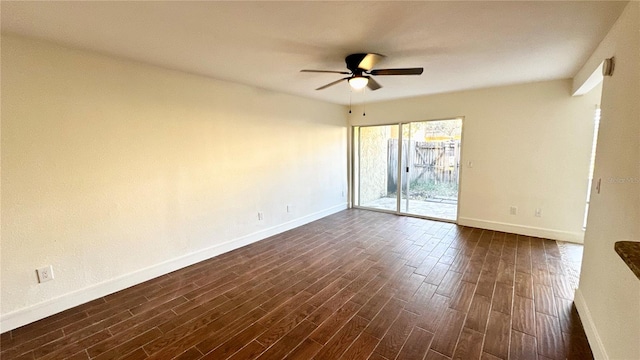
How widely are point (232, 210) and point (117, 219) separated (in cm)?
131

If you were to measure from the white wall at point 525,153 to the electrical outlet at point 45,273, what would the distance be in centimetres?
535

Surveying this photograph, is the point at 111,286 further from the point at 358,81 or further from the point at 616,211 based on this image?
the point at 616,211

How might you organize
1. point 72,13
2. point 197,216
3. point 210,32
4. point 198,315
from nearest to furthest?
point 72,13 < point 210,32 < point 198,315 < point 197,216

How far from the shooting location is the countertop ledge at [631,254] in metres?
0.90

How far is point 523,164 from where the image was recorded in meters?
3.98

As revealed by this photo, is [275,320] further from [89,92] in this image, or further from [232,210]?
[89,92]

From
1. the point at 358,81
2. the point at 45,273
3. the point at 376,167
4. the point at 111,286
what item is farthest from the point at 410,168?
the point at 45,273

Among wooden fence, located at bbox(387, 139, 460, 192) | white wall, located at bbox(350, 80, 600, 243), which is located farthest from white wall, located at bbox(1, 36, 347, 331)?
white wall, located at bbox(350, 80, 600, 243)

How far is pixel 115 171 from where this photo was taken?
8.36 feet

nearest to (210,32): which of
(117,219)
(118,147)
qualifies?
(118,147)

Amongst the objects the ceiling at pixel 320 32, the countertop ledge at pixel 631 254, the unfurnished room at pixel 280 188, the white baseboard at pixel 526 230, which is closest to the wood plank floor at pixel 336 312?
the unfurnished room at pixel 280 188

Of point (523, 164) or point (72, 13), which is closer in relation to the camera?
point (72, 13)

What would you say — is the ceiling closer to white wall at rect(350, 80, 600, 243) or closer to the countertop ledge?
white wall at rect(350, 80, 600, 243)

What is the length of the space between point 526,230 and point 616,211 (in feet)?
9.39
